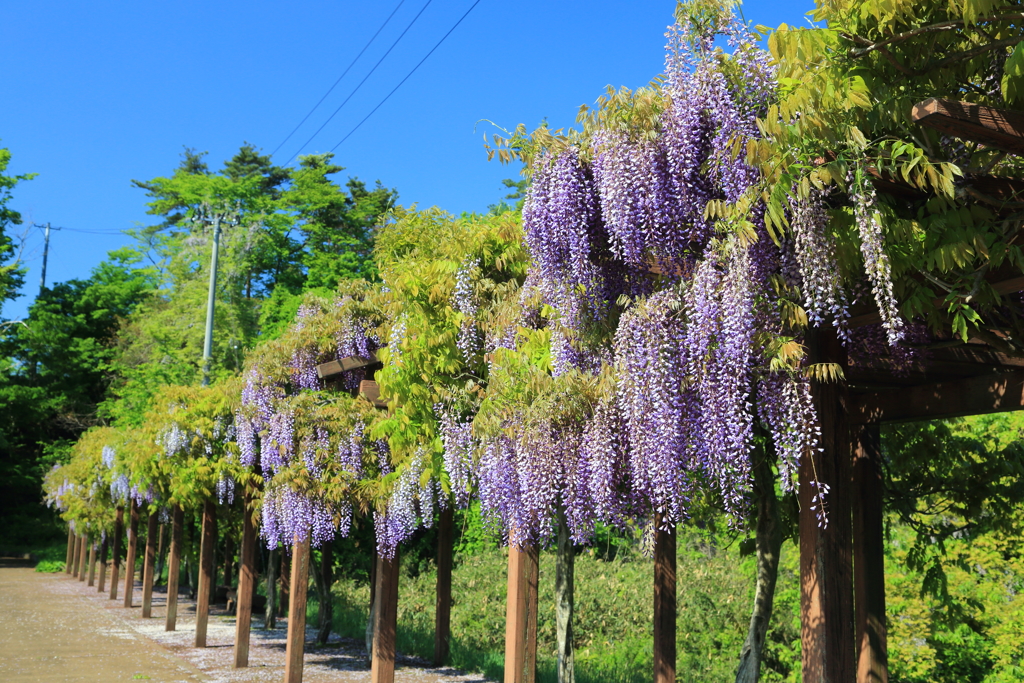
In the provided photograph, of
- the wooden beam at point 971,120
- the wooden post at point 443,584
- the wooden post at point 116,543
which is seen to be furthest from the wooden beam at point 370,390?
the wooden post at point 116,543

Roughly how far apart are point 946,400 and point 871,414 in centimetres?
53

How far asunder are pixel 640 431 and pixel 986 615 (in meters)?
6.63

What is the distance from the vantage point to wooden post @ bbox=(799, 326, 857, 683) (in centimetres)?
418

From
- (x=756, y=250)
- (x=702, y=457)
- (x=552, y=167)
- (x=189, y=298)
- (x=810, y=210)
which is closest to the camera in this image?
(x=810, y=210)

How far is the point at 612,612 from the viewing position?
44.1ft

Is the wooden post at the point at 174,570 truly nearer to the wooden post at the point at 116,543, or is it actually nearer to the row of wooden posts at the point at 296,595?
the row of wooden posts at the point at 296,595

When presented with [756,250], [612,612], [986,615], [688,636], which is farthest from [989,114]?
[612,612]

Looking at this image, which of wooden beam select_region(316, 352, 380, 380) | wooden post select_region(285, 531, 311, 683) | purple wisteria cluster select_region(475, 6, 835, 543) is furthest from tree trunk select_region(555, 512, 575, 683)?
wooden beam select_region(316, 352, 380, 380)

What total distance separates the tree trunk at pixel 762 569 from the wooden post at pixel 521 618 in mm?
1594

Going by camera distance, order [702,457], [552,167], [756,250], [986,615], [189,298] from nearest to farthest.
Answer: [756,250], [702,457], [552,167], [986,615], [189,298]

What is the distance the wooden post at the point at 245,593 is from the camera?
11484 mm

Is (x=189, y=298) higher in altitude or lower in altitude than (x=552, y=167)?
higher

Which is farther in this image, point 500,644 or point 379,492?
point 500,644

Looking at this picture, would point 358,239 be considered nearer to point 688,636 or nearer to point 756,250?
point 688,636
